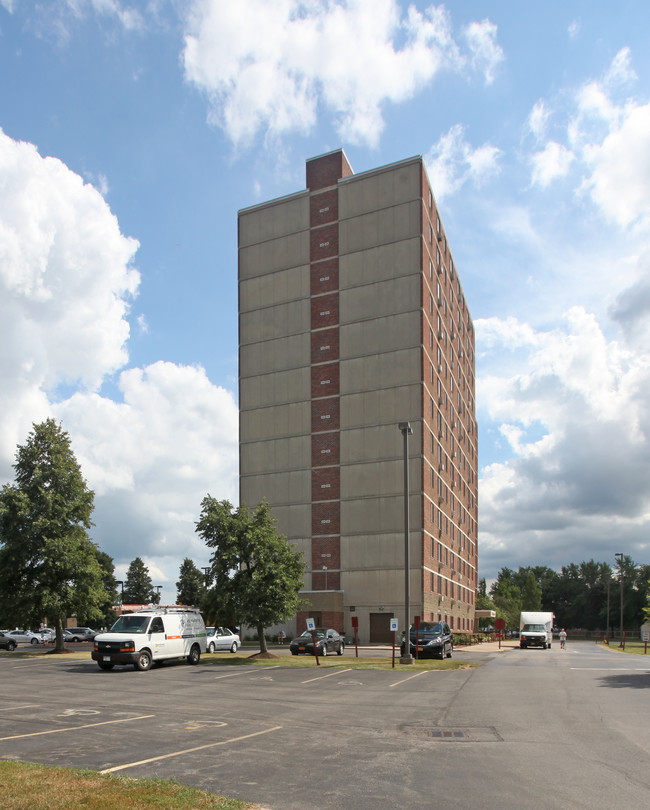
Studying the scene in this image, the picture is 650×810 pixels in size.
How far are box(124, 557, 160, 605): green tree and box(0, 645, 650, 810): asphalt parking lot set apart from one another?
10505 cm

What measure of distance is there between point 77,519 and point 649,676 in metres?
29.6

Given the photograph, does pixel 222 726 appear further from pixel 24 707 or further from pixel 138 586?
pixel 138 586

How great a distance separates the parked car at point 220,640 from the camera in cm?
3862

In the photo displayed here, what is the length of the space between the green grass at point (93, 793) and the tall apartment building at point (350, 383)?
48.1 m

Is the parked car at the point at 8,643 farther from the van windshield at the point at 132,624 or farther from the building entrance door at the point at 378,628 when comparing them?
the building entrance door at the point at 378,628

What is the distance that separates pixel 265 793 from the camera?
7898mm

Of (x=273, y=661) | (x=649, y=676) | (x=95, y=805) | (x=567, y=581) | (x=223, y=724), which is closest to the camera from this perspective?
(x=95, y=805)

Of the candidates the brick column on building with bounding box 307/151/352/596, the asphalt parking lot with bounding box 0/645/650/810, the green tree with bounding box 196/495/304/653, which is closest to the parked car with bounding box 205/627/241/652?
the green tree with bounding box 196/495/304/653

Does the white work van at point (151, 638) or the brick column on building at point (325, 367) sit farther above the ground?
the brick column on building at point (325, 367)

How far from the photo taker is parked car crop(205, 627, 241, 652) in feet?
127

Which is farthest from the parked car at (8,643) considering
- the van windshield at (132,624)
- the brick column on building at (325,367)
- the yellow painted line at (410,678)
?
the yellow painted line at (410,678)

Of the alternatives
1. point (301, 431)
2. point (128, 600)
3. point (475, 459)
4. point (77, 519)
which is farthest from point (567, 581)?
point (77, 519)

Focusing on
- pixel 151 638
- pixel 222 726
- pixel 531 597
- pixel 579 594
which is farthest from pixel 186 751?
pixel 579 594

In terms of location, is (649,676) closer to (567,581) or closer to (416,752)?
(416,752)
